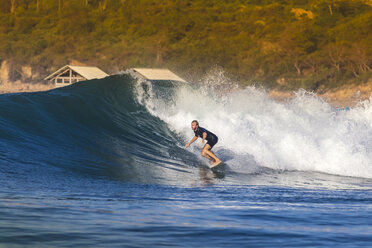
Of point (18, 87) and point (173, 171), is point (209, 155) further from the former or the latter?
point (18, 87)

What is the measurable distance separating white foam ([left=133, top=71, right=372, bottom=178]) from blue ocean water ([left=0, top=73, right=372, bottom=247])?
0.05 m

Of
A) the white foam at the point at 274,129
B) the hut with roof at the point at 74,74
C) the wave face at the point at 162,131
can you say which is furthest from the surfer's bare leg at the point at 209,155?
the hut with roof at the point at 74,74

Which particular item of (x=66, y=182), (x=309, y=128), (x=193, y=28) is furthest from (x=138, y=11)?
(x=66, y=182)

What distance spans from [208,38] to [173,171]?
62.4m

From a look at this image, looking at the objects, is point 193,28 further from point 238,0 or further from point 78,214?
point 78,214

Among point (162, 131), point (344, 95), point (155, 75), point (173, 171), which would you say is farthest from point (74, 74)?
point (173, 171)

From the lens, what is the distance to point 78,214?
6.46 metres

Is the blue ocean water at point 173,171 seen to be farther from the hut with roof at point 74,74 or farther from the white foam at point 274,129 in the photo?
the hut with roof at point 74,74

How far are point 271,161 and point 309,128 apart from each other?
156 inches

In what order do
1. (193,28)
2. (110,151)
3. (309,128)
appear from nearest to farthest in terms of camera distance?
(110,151), (309,128), (193,28)

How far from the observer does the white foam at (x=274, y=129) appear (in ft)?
47.0

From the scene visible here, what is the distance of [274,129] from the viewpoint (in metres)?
17.4

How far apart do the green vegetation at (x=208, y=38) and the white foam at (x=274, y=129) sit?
41.4m

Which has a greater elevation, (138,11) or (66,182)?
(138,11)
